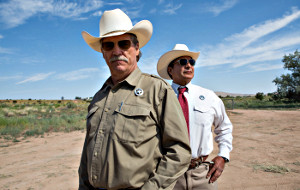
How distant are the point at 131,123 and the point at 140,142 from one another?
0.15 metres

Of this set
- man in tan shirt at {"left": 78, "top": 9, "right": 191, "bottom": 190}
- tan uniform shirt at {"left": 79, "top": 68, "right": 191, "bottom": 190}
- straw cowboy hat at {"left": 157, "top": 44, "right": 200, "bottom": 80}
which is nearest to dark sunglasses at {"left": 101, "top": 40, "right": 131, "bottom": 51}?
man in tan shirt at {"left": 78, "top": 9, "right": 191, "bottom": 190}

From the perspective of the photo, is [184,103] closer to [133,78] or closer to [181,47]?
[181,47]

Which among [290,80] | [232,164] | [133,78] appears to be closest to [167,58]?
A: [133,78]

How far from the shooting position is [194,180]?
7.74 ft

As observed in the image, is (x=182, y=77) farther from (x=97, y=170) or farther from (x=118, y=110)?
(x=97, y=170)

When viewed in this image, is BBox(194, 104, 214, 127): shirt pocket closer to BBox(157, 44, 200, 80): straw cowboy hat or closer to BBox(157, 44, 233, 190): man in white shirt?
BBox(157, 44, 233, 190): man in white shirt

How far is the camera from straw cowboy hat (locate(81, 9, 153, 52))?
1.96 metres

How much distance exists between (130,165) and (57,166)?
5740 mm

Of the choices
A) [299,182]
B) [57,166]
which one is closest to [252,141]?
[299,182]

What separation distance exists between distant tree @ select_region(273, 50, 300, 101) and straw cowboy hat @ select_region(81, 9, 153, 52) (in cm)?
3162

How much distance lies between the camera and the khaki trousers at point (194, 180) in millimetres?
2342

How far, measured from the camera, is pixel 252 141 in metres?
8.47

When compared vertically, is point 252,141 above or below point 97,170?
below

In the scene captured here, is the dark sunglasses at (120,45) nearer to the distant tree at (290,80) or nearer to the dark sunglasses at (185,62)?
the dark sunglasses at (185,62)
